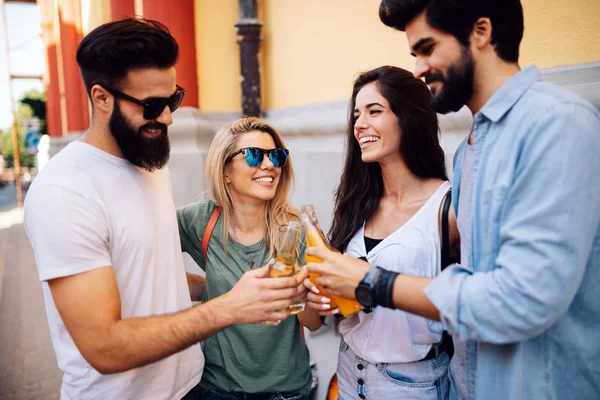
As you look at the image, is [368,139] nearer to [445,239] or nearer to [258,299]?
[445,239]

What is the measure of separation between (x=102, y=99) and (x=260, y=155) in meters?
0.80

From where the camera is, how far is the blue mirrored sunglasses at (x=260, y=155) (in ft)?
6.94

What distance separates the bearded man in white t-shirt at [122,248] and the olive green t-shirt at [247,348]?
19cm

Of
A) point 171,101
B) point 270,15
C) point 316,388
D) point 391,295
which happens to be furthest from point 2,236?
point 391,295

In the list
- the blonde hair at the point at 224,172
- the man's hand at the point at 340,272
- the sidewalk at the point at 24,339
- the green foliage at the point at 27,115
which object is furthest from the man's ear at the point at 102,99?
the green foliage at the point at 27,115

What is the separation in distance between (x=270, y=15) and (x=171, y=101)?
347cm

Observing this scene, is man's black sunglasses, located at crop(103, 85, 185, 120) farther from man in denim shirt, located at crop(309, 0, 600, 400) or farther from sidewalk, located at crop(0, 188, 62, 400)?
sidewalk, located at crop(0, 188, 62, 400)

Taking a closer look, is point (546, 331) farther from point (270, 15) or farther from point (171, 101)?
point (270, 15)

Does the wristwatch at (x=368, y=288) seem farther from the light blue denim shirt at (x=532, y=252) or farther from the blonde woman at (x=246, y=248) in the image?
the blonde woman at (x=246, y=248)

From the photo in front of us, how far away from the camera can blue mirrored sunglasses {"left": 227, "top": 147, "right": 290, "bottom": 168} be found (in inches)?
83.3

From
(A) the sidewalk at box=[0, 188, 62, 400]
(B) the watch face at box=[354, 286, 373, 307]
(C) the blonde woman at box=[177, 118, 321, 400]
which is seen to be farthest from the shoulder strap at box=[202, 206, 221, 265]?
(A) the sidewalk at box=[0, 188, 62, 400]

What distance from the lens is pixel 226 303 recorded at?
142 cm

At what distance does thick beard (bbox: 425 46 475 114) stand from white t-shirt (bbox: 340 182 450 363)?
1.86ft

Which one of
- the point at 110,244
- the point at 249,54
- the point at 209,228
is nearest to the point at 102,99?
the point at 110,244
